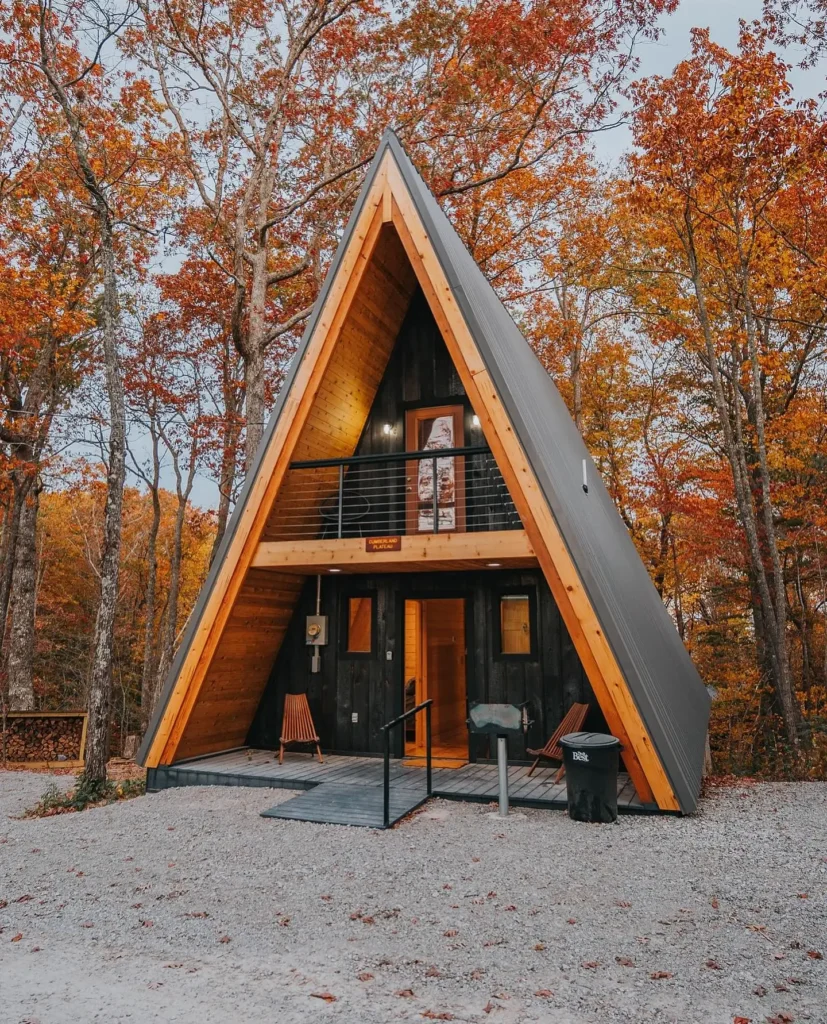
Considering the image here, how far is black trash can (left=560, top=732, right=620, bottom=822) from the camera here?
575 centimetres

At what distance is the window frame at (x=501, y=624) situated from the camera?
26.3 ft

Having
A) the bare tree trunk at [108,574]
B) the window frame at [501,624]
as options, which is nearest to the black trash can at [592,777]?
the window frame at [501,624]

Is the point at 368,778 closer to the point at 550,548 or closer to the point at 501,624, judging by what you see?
the point at 501,624

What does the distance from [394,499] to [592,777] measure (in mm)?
4564

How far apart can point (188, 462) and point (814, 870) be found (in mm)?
15781

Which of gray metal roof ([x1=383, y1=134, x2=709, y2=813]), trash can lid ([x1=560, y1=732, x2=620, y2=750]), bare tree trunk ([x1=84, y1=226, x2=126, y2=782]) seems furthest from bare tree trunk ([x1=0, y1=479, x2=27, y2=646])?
trash can lid ([x1=560, y1=732, x2=620, y2=750])

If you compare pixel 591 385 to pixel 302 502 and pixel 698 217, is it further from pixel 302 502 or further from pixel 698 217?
pixel 302 502

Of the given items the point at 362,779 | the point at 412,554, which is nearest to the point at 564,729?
the point at 362,779

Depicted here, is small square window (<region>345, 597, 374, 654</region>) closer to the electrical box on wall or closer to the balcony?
the electrical box on wall

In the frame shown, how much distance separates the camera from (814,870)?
15.1 feet

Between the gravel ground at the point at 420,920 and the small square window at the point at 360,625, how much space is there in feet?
9.89

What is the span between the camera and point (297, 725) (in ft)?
26.7

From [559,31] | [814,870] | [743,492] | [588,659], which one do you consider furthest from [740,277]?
[814,870]

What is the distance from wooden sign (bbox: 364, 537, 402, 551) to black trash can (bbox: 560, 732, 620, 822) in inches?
100
